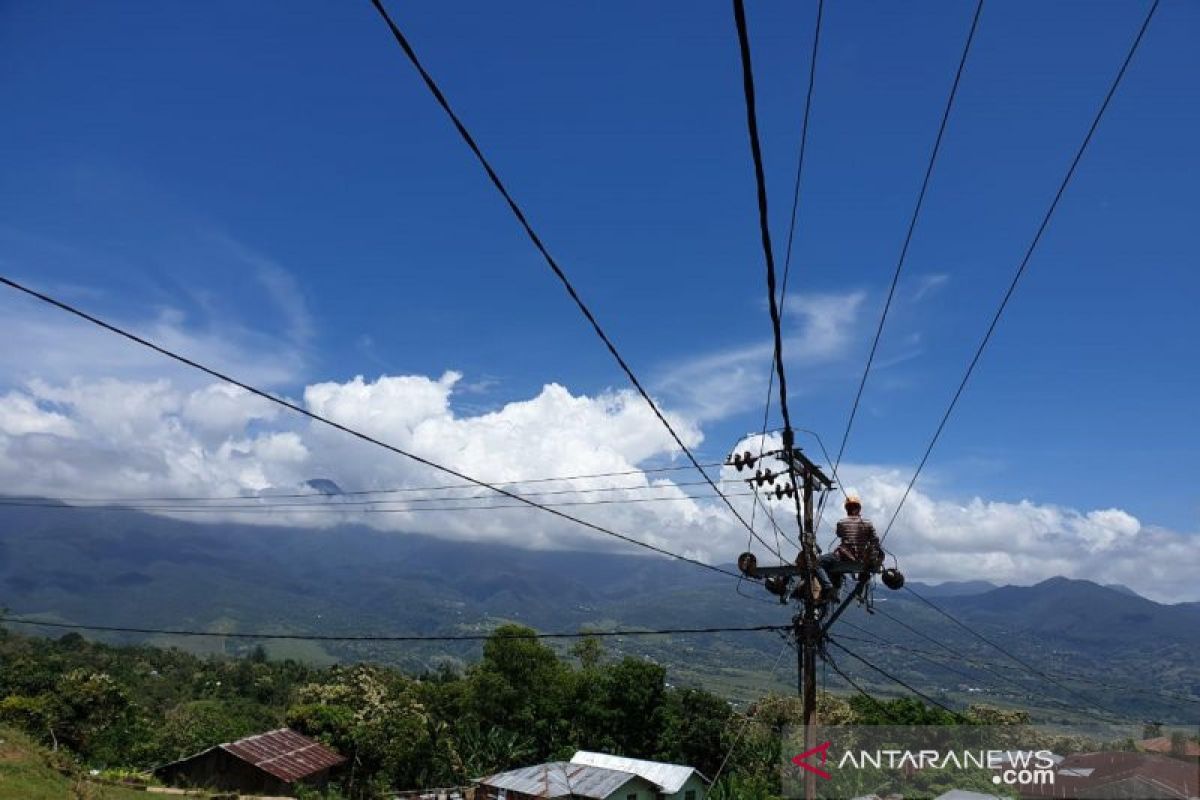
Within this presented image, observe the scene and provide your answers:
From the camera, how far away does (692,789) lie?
154ft

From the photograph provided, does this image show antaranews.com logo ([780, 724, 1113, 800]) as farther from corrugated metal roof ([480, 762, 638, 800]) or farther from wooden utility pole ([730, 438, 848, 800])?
wooden utility pole ([730, 438, 848, 800])

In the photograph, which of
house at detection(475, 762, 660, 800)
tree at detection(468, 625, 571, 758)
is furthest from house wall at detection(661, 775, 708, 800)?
tree at detection(468, 625, 571, 758)

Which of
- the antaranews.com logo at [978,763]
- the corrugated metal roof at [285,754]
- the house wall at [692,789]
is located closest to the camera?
the corrugated metal roof at [285,754]

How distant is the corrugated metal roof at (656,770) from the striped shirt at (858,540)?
33.5 meters

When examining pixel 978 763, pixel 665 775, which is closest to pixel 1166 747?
pixel 978 763

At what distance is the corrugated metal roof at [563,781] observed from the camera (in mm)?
39594

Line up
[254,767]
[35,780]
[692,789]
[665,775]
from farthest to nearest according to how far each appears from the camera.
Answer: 1. [692,789]
2. [665,775]
3. [254,767]
4. [35,780]

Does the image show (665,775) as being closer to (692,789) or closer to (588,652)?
(692,789)

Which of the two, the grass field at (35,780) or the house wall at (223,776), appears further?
the house wall at (223,776)

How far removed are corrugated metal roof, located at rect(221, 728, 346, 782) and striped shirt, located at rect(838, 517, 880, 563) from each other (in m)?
37.9

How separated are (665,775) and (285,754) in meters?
23.0

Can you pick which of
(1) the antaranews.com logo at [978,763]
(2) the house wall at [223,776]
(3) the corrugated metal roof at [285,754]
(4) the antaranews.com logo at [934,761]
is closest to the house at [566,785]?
(4) the antaranews.com logo at [934,761]

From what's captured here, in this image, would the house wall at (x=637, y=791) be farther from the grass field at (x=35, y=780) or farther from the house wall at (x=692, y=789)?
the grass field at (x=35, y=780)

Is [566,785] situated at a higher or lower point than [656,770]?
higher
